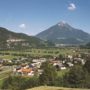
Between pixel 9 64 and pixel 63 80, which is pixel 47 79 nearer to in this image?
pixel 63 80

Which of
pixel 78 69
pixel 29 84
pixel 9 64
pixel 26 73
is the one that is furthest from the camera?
pixel 9 64

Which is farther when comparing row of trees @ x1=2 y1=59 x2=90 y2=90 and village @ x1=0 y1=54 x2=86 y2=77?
village @ x1=0 y1=54 x2=86 y2=77

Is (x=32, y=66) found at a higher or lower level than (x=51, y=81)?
higher

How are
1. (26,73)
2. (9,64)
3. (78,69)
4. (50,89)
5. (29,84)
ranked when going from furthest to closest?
(9,64)
(26,73)
(78,69)
(29,84)
(50,89)

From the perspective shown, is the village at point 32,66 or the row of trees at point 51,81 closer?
the row of trees at point 51,81

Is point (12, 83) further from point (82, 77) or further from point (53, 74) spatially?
point (82, 77)

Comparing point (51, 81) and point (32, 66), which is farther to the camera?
point (32, 66)

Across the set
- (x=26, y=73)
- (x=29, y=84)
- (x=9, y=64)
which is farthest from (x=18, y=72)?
(x=29, y=84)

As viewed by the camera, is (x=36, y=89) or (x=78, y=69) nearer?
(x=36, y=89)

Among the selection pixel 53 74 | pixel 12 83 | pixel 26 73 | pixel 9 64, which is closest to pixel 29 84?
pixel 12 83
